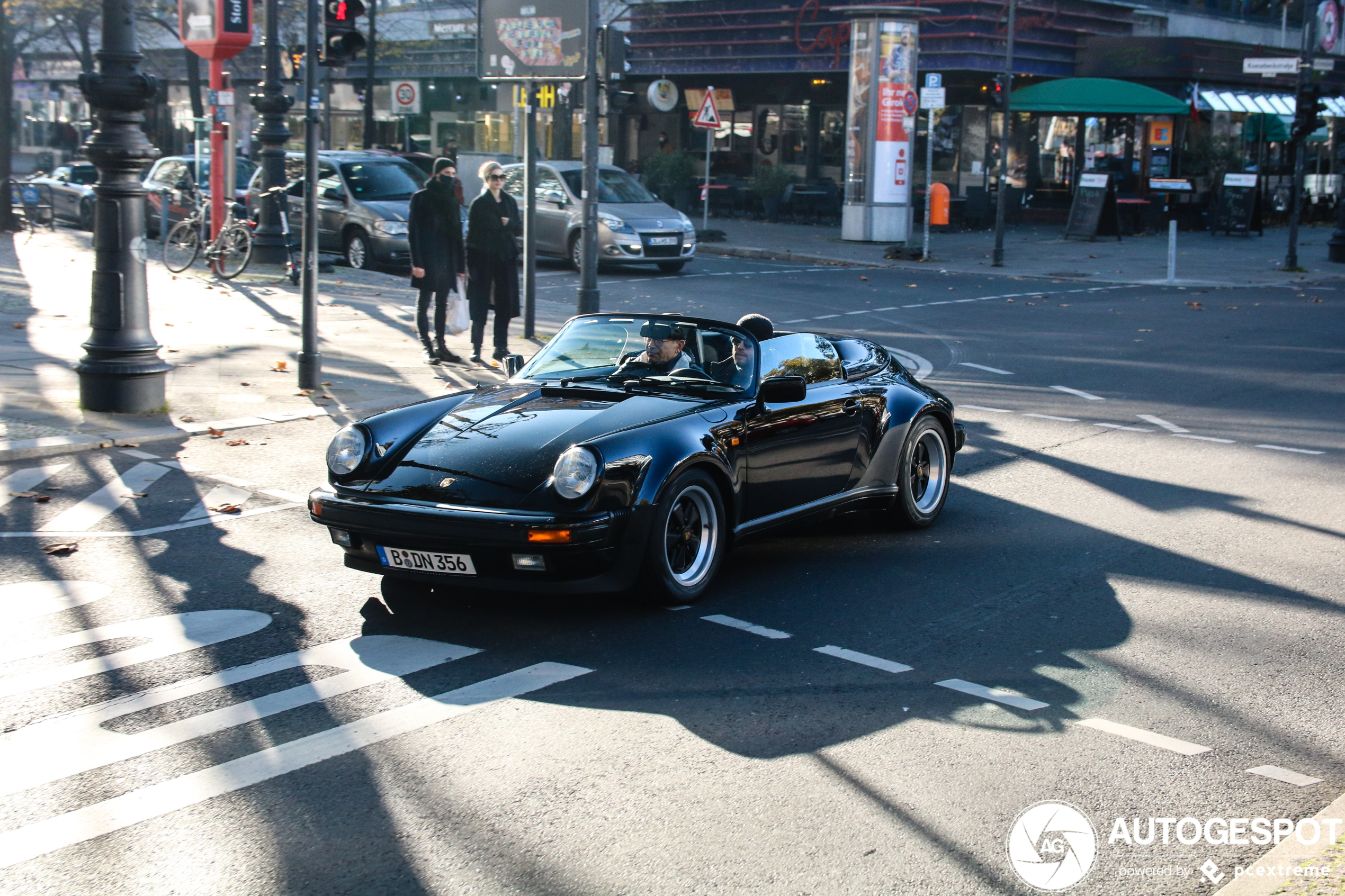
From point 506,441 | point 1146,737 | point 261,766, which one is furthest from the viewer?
point 506,441

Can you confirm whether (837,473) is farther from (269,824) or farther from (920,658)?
(269,824)

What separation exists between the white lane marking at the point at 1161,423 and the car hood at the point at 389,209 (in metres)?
13.1

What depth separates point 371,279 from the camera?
20.5 metres

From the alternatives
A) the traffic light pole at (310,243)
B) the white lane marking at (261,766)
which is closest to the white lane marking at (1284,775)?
the white lane marking at (261,766)

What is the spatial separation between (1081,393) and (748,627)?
7681 mm

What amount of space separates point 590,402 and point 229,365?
758 cm

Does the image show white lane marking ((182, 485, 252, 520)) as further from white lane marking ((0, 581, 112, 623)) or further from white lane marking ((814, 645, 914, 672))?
white lane marking ((814, 645, 914, 672))

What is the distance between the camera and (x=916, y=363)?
1462 centimetres

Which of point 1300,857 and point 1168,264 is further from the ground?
point 1168,264

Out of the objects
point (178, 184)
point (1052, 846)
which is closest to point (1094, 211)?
point (178, 184)

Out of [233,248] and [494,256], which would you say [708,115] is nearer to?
[233,248]

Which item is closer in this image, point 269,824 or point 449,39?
point 269,824

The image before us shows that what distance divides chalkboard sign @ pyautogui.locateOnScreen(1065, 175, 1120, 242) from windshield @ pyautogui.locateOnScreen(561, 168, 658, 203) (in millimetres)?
11698

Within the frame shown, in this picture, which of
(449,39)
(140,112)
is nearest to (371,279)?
(140,112)
